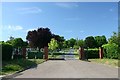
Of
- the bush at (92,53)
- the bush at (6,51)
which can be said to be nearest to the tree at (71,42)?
the bush at (92,53)

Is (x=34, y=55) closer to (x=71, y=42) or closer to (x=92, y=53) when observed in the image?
(x=92, y=53)

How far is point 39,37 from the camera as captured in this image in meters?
84.9

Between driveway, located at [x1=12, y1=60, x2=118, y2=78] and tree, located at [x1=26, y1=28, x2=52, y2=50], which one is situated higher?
tree, located at [x1=26, y1=28, x2=52, y2=50]

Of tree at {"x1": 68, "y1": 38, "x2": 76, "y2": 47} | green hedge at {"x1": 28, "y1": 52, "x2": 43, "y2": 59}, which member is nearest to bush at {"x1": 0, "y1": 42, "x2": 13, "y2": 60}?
green hedge at {"x1": 28, "y1": 52, "x2": 43, "y2": 59}

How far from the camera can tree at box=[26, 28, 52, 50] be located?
85.1 m

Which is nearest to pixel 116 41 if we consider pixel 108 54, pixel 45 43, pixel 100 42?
pixel 108 54

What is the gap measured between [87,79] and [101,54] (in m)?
41.3

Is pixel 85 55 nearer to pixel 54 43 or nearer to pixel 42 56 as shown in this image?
pixel 42 56

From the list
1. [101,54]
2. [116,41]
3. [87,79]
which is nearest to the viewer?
[87,79]

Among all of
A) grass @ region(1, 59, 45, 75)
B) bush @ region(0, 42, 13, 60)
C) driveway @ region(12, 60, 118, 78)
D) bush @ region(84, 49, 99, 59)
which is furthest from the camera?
bush @ region(84, 49, 99, 59)

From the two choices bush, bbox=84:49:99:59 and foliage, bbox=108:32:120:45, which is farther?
bush, bbox=84:49:99:59

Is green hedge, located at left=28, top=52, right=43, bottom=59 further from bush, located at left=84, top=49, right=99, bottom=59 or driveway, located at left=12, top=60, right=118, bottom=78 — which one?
driveway, located at left=12, top=60, right=118, bottom=78

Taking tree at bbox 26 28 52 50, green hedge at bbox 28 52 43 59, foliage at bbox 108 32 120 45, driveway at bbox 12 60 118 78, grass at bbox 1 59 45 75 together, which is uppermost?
tree at bbox 26 28 52 50

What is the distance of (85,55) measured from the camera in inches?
2441
